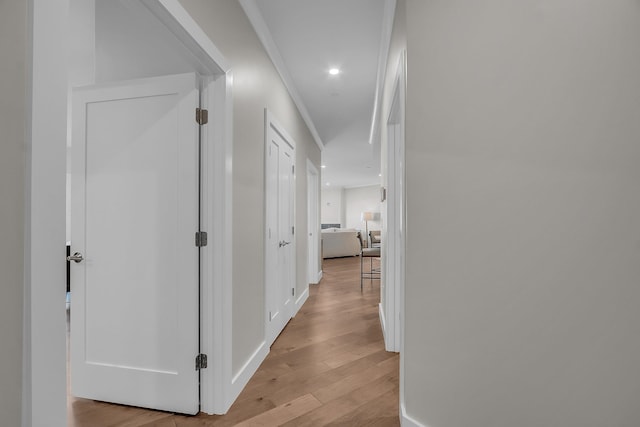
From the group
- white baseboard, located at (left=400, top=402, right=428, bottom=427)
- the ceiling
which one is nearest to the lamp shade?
the ceiling

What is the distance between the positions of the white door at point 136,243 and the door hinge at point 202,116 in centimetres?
3

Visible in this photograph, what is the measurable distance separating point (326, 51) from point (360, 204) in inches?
413

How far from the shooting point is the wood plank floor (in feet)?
5.41

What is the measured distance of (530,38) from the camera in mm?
1089

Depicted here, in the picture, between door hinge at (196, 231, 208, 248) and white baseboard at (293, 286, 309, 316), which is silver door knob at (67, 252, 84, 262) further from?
white baseboard at (293, 286, 309, 316)

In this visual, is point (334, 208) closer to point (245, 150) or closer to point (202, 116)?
point (245, 150)

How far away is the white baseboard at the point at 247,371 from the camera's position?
1.80 metres

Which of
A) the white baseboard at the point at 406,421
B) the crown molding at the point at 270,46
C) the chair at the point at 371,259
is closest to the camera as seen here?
the white baseboard at the point at 406,421

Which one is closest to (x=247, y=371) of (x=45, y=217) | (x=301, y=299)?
(x=45, y=217)

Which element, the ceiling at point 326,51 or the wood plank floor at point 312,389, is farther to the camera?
the ceiling at point 326,51

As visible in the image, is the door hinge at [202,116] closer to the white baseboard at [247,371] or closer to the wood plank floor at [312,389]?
the white baseboard at [247,371]

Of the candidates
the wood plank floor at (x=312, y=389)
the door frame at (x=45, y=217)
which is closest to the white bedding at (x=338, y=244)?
the wood plank floor at (x=312, y=389)

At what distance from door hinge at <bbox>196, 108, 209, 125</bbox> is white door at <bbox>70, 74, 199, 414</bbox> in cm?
3

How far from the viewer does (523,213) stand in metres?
1.12
